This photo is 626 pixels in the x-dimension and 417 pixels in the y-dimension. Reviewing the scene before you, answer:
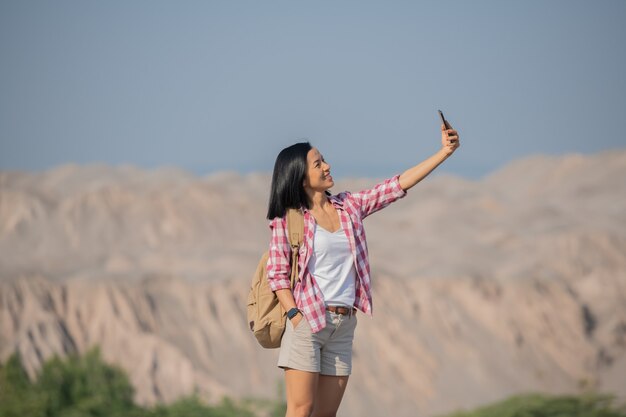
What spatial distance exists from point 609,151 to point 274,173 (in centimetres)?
6657

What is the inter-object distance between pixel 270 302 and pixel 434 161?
913 millimetres

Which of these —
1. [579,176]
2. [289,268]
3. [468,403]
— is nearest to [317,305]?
[289,268]

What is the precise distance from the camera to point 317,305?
4469mm

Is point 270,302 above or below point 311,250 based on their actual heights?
below

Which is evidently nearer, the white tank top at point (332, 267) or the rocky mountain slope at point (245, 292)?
the white tank top at point (332, 267)

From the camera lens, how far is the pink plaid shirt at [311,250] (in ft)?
14.7

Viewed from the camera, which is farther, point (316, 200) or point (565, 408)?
point (565, 408)

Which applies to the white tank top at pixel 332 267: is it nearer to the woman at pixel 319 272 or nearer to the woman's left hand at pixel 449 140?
the woman at pixel 319 272

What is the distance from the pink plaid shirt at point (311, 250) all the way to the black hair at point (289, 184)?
0.17ft

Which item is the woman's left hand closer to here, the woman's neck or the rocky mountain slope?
the woman's neck

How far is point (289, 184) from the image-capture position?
4.63 meters

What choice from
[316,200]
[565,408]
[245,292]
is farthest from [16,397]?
[316,200]

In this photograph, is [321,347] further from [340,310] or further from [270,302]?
[270,302]

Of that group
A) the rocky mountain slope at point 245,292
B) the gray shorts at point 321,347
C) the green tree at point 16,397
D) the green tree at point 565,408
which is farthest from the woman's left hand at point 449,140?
the rocky mountain slope at point 245,292
